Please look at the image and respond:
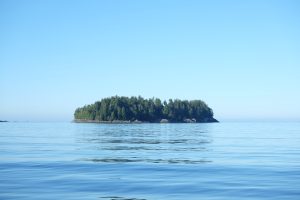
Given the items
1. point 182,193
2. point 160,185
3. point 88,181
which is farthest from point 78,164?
point 182,193

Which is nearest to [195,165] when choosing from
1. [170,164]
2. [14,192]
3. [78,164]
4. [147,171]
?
[170,164]

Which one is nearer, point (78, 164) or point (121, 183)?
point (121, 183)

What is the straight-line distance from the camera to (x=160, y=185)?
15.8 metres

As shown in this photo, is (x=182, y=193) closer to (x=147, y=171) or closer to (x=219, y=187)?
(x=219, y=187)

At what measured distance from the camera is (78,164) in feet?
74.9

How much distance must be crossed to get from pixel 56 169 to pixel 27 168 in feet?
5.92

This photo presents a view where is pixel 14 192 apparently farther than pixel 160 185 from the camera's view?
No

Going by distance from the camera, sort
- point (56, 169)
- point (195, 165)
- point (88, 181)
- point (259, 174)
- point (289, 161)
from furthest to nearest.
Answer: point (289, 161) → point (195, 165) → point (56, 169) → point (259, 174) → point (88, 181)

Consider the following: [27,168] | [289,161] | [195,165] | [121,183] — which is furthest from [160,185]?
[289,161]

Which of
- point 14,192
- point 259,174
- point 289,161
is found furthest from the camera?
point 289,161

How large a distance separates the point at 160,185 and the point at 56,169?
286 inches

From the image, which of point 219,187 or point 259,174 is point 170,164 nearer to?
point 259,174

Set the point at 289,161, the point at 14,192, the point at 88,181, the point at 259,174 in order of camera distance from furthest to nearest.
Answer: the point at 289,161
the point at 259,174
the point at 88,181
the point at 14,192

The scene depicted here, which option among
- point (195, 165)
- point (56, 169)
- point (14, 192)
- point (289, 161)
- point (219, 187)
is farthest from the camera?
point (289, 161)
